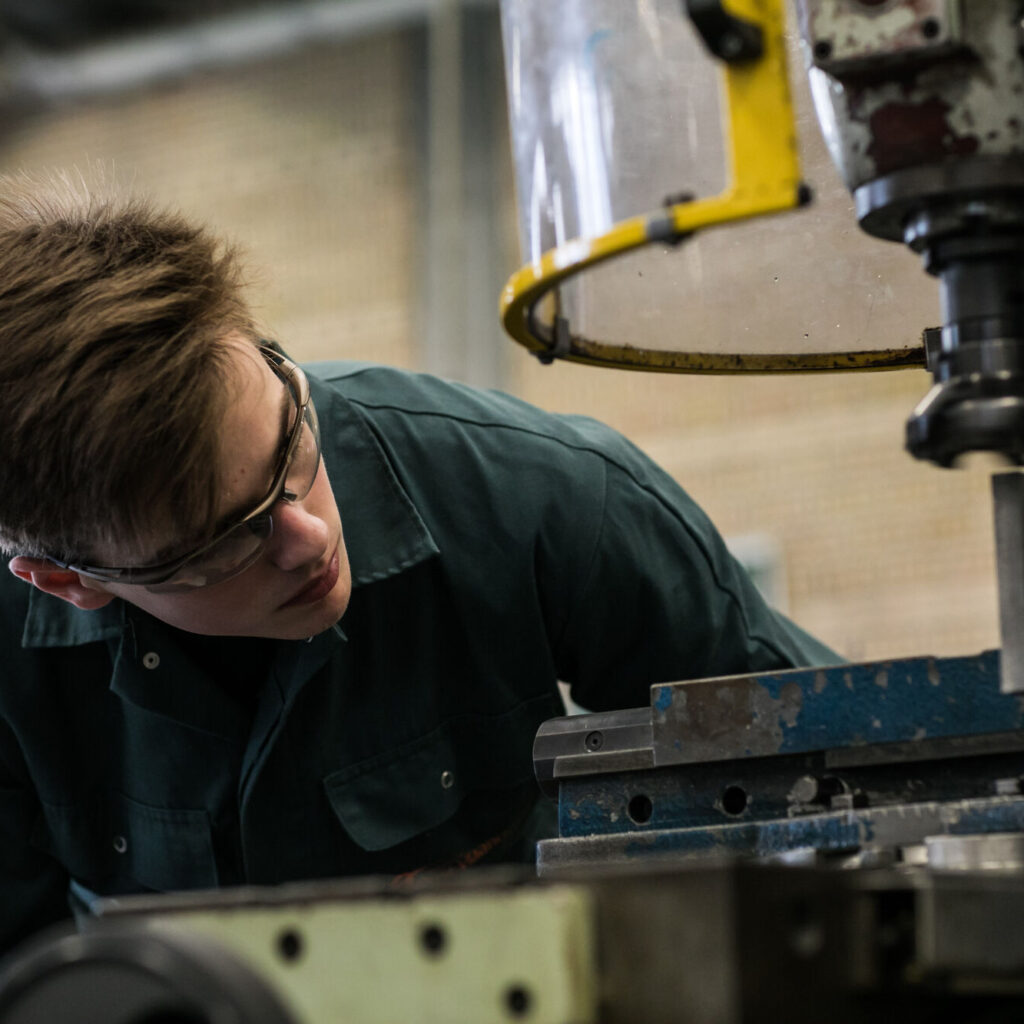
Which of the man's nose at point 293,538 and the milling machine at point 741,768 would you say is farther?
the man's nose at point 293,538

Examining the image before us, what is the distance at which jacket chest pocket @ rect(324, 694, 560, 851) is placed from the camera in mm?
1739

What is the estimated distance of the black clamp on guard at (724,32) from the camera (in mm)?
894

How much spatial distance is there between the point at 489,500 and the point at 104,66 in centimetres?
559

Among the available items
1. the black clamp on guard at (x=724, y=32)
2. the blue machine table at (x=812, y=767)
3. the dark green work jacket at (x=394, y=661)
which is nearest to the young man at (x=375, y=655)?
the dark green work jacket at (x=394, y=661)

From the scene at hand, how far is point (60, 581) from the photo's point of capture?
157cm

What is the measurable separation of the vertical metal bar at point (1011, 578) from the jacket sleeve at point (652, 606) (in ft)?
2.51

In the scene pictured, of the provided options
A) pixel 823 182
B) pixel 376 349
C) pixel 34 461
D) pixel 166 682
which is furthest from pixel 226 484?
pixel 376 349

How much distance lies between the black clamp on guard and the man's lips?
0.76 metres

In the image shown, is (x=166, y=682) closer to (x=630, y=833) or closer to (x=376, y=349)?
(x=630, y=833)

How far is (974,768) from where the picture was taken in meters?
1.08

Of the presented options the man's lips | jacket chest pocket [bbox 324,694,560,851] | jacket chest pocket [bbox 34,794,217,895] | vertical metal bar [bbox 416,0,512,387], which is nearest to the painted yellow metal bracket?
the man's lips

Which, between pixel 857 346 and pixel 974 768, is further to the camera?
pixel 857 346

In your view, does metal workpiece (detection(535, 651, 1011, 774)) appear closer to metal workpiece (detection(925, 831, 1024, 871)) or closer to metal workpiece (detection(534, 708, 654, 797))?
metal workpiece (detection(534, 708, 654, 797))

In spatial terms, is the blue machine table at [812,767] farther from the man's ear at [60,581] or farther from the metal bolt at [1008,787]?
the man's ear at [60,581]
